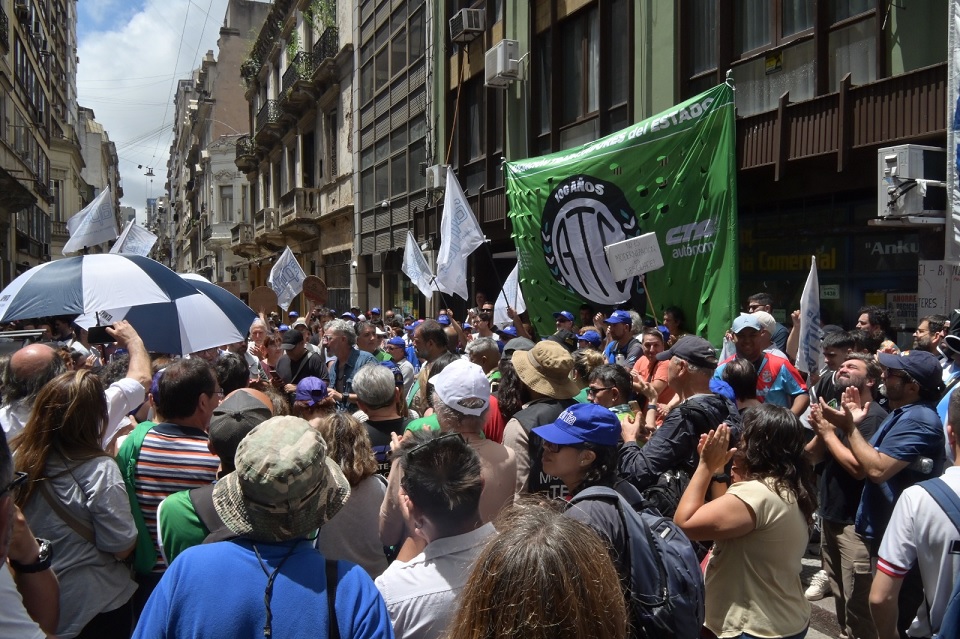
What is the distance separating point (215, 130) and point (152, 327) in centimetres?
5306

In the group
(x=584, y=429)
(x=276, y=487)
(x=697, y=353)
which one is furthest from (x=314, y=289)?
(x=276, y=487)

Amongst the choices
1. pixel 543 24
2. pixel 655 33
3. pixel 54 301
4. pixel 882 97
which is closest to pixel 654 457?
pixel 54 301

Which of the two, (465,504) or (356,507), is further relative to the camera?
(356,507)

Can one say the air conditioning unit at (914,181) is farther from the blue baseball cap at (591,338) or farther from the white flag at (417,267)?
the white flag at (417,267)

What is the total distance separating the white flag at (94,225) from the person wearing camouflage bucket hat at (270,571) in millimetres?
7604

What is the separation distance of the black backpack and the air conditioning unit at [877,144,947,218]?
20.3 ft

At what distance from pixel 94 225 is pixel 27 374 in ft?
18.3

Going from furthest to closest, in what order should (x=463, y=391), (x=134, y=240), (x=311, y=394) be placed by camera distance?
(x=134, y=240) → (x=311, y=394) → (x=463, y=391)

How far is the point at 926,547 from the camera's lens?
112 inches

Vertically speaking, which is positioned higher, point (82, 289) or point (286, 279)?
point (286, 279)

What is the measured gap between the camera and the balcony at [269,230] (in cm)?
3441

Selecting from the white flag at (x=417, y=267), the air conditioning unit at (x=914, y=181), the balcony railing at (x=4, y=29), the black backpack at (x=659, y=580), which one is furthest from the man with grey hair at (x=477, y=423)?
the balcony railing at (x=4, y=29)

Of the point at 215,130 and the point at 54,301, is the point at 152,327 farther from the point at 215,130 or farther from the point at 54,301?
the point at 215,130

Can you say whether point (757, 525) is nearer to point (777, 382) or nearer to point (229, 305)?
point (777, 382)
